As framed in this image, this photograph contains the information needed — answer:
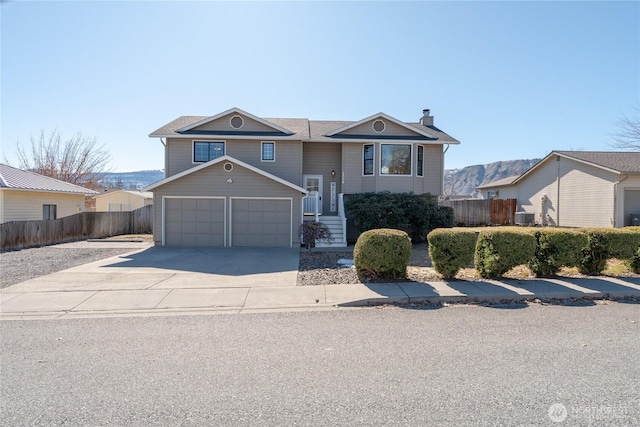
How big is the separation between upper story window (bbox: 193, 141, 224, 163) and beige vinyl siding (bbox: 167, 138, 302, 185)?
193 millimetres

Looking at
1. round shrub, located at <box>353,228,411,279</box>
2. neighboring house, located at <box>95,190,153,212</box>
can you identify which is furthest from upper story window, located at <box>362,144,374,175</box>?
neighboring house, located at <box>95,190,153,212</box>

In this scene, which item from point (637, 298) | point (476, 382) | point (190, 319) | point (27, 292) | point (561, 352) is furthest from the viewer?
point (27, 292)

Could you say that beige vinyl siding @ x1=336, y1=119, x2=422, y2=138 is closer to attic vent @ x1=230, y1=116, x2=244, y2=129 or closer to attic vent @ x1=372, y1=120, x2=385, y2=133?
attic vent @ x1=372, y1=120, x2=385, y2=133

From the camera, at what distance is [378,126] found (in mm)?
19062

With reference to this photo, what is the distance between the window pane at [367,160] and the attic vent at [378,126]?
1029 millimetres

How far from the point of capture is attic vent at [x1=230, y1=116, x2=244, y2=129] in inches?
731

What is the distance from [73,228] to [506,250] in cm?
2125

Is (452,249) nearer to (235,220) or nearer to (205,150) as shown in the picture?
(235,220)

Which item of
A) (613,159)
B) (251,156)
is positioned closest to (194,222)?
(251,156)

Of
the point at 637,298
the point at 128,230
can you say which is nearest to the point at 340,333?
the point at 637,298

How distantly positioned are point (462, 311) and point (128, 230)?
22.3m

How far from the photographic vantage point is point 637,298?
7.22 m

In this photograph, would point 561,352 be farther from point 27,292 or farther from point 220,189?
point 220,189

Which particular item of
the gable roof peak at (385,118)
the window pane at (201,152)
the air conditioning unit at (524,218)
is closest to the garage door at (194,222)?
the window pane at (201,152)
